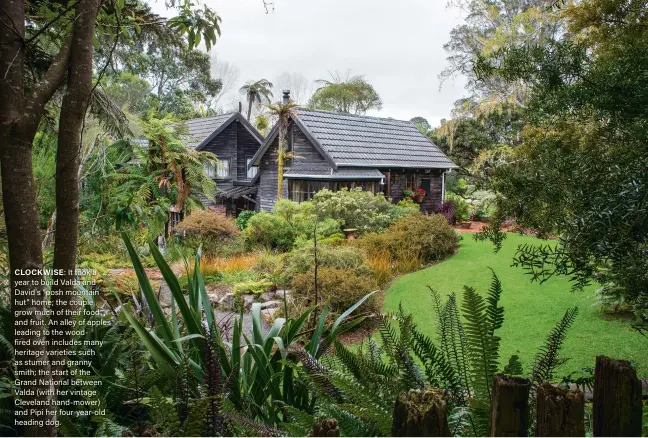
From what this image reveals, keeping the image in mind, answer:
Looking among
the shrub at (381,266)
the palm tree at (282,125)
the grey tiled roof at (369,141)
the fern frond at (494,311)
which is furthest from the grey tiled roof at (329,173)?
the fern frond at (494,311)

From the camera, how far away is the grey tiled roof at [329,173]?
15.0 m

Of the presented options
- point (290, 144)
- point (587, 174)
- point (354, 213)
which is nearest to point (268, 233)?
point (354, 213)

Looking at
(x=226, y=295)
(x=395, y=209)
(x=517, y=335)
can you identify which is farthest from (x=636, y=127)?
(x=395, y=209)

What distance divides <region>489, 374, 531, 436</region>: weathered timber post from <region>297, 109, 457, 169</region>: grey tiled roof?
13.9 m

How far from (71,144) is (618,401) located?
5.12 ft

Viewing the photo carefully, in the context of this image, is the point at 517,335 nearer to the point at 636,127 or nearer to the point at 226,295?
the point at 636,127

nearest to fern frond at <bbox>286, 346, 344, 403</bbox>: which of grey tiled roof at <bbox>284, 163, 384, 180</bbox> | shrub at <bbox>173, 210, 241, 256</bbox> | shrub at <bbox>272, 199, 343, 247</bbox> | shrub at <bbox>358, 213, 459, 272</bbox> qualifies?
shrub at <bbox>358, 213, 459, 272</bbox>

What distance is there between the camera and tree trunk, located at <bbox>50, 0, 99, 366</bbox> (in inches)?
61.9

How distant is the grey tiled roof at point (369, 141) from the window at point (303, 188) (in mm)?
1141

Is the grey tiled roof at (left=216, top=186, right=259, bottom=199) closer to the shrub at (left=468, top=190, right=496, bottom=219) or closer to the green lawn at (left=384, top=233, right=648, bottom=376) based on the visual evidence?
the shrub at (left=468, top=190, right=496, bottom=219)

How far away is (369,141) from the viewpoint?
1694cm

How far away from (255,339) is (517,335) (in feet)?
13.8

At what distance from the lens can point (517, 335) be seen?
18.6 ft

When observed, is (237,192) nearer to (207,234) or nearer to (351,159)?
(351,159)
